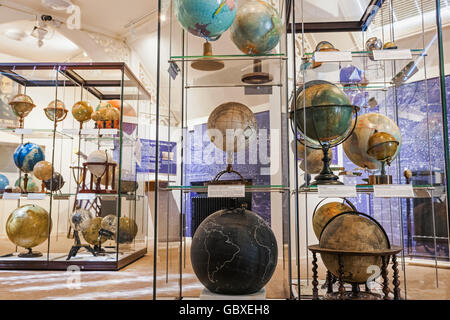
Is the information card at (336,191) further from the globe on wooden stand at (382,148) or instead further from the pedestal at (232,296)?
the pedestal at (232,296)

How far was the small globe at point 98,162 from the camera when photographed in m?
4.89

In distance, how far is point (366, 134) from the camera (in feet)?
9.19

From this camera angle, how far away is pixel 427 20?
2.79 m

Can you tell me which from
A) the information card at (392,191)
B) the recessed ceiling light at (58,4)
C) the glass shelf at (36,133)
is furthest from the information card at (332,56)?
the recessed ceiling light at (58,4)

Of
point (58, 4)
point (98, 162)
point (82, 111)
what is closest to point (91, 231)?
point (98, 162)

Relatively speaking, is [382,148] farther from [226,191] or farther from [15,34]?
[15,34]

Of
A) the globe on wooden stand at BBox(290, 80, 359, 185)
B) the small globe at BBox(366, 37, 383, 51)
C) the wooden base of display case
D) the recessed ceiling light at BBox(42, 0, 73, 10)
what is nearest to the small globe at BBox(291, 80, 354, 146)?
the globe on wooden stand at BBox(290, 80, 359, 185)

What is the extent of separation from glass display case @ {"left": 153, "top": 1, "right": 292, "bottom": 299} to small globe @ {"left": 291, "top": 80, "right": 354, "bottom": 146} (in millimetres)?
179

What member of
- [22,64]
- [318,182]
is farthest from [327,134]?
[22,64]

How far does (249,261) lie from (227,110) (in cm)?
110

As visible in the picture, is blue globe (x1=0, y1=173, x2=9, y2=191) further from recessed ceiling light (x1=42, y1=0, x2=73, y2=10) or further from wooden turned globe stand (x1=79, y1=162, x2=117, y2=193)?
recessed ceiling light (x1=42, y1=0, x2=73, y2=10)

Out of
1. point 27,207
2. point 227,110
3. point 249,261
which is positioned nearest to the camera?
point 249,261
